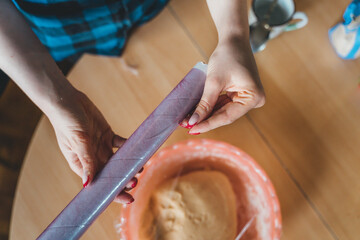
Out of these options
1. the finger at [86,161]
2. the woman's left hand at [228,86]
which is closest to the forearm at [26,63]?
the finger at [86,161]


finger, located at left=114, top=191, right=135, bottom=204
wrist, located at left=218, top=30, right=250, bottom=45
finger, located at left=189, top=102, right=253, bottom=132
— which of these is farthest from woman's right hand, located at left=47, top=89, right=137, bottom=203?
wrist, located at left=218, top=30, right=250, bottom=45

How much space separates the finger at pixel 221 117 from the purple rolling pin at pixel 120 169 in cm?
6

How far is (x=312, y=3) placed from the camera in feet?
2.86

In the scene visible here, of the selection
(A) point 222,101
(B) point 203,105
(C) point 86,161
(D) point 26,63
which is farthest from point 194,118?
(D) point 26,63

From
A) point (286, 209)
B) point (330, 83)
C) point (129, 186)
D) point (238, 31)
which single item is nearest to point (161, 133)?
point (129, 186)

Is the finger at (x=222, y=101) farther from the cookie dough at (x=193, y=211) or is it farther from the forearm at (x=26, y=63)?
the forearm at (x=26, y=63)

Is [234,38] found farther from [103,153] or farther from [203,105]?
[103,153]

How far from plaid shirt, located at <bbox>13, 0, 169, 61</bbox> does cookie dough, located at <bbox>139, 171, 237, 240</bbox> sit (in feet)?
1.49

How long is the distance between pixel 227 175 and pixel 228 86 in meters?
0.25

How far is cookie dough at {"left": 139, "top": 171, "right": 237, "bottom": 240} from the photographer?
2.27 feet

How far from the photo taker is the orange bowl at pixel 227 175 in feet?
2.25

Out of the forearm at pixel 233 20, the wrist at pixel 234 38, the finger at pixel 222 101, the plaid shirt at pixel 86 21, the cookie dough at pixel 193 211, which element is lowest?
the cookie dough at pixel 193 211

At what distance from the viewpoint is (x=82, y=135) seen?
673 mm

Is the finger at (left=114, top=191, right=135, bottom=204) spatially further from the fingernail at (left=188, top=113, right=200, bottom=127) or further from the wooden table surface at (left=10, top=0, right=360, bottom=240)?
the fingernail at (left=188, top=113, right=200, bottom=127)
